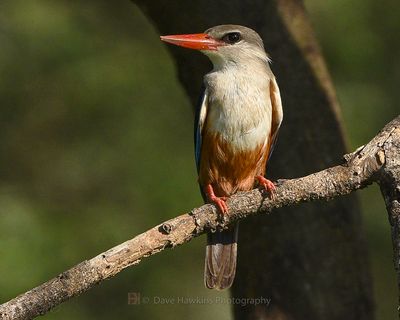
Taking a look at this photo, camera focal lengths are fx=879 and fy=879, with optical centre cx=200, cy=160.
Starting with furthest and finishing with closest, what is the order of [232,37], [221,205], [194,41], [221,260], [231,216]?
[232,37], [221,260], [194,41], [221,205], [231,216]

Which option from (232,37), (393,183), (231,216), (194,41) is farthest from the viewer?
(232,37)

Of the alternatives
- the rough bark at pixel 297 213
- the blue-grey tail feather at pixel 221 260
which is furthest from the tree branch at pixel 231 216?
the rough bark at pixel 297 213

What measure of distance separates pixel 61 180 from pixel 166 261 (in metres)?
1.30

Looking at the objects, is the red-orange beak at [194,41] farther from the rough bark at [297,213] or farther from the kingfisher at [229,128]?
the rough bark at [297,213]

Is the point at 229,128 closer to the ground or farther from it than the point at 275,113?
closer to the ground

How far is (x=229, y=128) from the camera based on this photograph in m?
5.53

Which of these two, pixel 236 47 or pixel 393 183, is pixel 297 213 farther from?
pixel 393 183

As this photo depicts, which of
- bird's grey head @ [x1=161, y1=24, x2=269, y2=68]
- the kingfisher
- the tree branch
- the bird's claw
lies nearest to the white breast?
the kingfisher

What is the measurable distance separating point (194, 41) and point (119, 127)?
3058mm

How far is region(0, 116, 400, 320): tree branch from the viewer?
3.73 m

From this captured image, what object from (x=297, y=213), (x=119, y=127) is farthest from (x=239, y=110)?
(x=119, y=127)

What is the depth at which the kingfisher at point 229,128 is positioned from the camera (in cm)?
554

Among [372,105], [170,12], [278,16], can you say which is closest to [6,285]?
[170,12]

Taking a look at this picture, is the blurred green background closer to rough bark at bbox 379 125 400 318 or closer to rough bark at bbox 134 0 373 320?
rough bark at bbox 134 0 373 320
